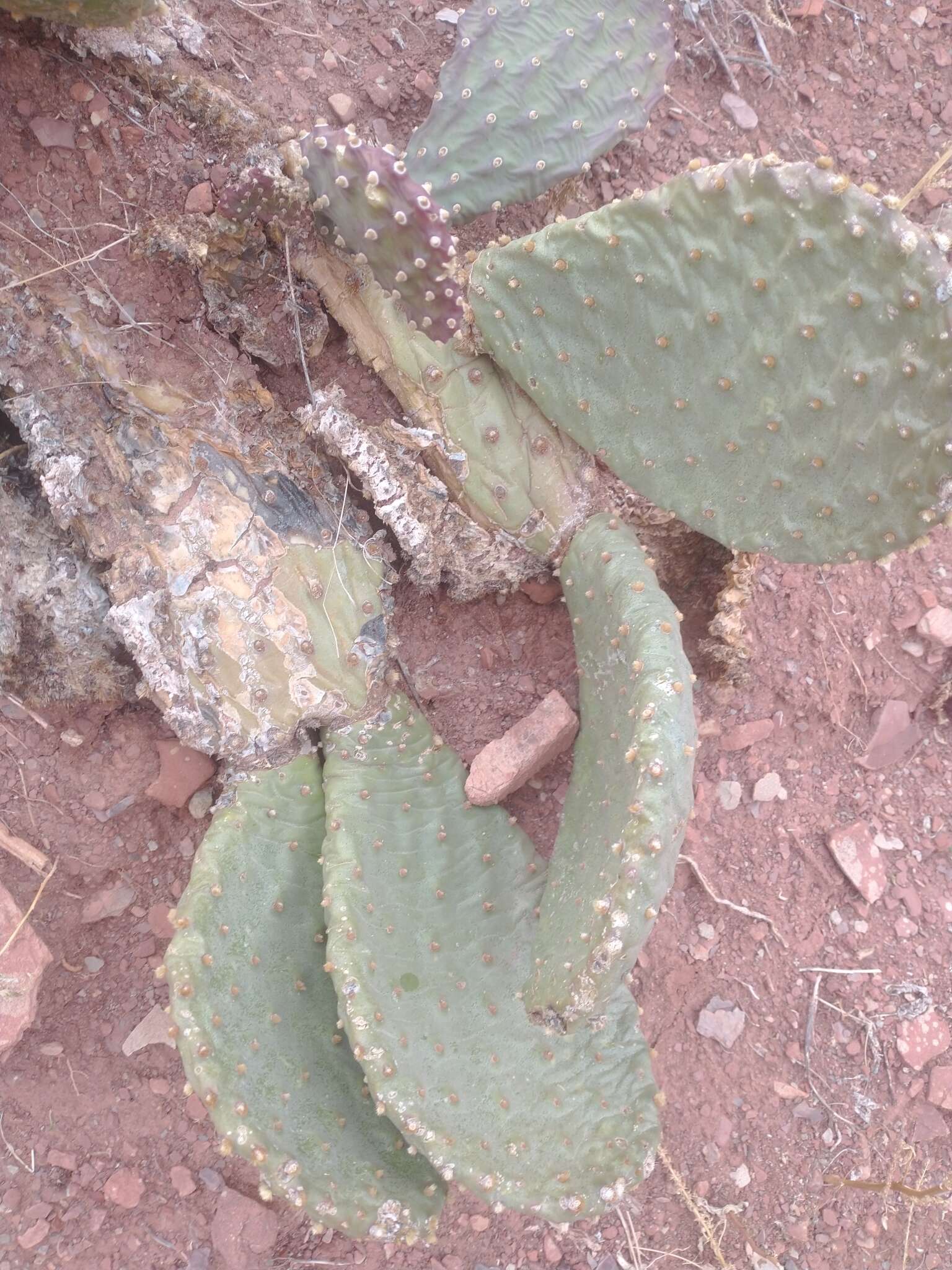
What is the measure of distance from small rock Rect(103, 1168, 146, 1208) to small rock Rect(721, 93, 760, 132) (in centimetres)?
281

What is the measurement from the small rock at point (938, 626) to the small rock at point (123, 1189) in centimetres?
208

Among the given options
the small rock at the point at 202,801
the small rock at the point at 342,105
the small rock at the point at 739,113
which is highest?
the small rock at the point at 342,105

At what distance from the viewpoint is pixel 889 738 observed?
6.58 feet

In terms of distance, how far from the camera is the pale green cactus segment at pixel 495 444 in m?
1.57

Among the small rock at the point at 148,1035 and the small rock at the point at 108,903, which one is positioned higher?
the small rock at the point at 108,903

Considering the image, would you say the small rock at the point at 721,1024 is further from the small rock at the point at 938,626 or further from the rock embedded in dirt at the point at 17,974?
the rock embedded in dirt at the point at 17,974

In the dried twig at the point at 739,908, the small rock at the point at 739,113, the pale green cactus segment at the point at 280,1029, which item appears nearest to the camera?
the pale green cactus segment at the point at 280,1029

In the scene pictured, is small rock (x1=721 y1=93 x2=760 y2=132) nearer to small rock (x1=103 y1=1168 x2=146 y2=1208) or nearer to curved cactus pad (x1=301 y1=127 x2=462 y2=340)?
curved cactus pad (x1=301 y1=127 x2=462 y2=340)

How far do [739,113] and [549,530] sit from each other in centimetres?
142

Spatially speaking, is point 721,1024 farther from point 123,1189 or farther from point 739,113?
point 739,113

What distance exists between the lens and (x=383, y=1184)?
1.35m

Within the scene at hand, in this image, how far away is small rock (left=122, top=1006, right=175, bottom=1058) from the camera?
175cm

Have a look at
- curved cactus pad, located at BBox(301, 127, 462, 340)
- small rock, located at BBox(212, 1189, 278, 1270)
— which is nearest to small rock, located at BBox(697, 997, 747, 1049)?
small rock, located at BBox(212, 1189, 278, 1270)

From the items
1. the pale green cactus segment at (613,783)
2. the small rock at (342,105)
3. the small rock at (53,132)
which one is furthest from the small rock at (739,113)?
the small rock at (53,132)
